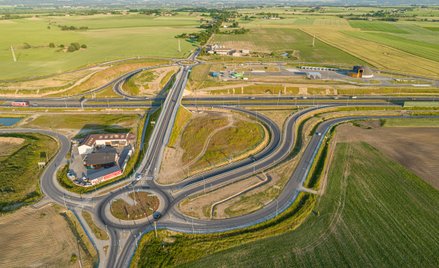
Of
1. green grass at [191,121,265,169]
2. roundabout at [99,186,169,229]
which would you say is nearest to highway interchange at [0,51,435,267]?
roundabout at [99,186,169,229]

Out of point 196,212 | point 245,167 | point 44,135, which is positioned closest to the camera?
point 196,212

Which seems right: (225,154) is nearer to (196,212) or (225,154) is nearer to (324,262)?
(196,212)

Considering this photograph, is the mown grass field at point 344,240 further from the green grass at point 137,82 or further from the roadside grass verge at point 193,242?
the green grass at point 137,82

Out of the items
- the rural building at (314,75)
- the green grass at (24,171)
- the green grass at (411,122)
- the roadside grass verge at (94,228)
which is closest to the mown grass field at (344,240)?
the roadside grass verge at (94,228)

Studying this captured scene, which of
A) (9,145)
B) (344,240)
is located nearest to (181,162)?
(344,240)

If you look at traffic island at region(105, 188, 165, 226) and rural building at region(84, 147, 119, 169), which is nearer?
traffic island at region(105, 188, 165, 226)

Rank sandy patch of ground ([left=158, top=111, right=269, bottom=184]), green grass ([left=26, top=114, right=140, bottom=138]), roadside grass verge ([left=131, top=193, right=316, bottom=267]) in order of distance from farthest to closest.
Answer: green grass ([left=26, top=114, right=140, bottom=138])
sandy patch of ground ([left=158, top=111, right=269, bottom=184])
roadside grass verge ([left=131, top=193, right=316, bottom=267])

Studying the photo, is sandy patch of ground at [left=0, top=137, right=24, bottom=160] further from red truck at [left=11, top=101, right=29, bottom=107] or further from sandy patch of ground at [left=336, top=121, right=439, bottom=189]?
sandy patch of ground at [left=336, top=121, right=439, bottom=189]

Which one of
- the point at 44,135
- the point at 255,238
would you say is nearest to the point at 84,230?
the point at 255,238
